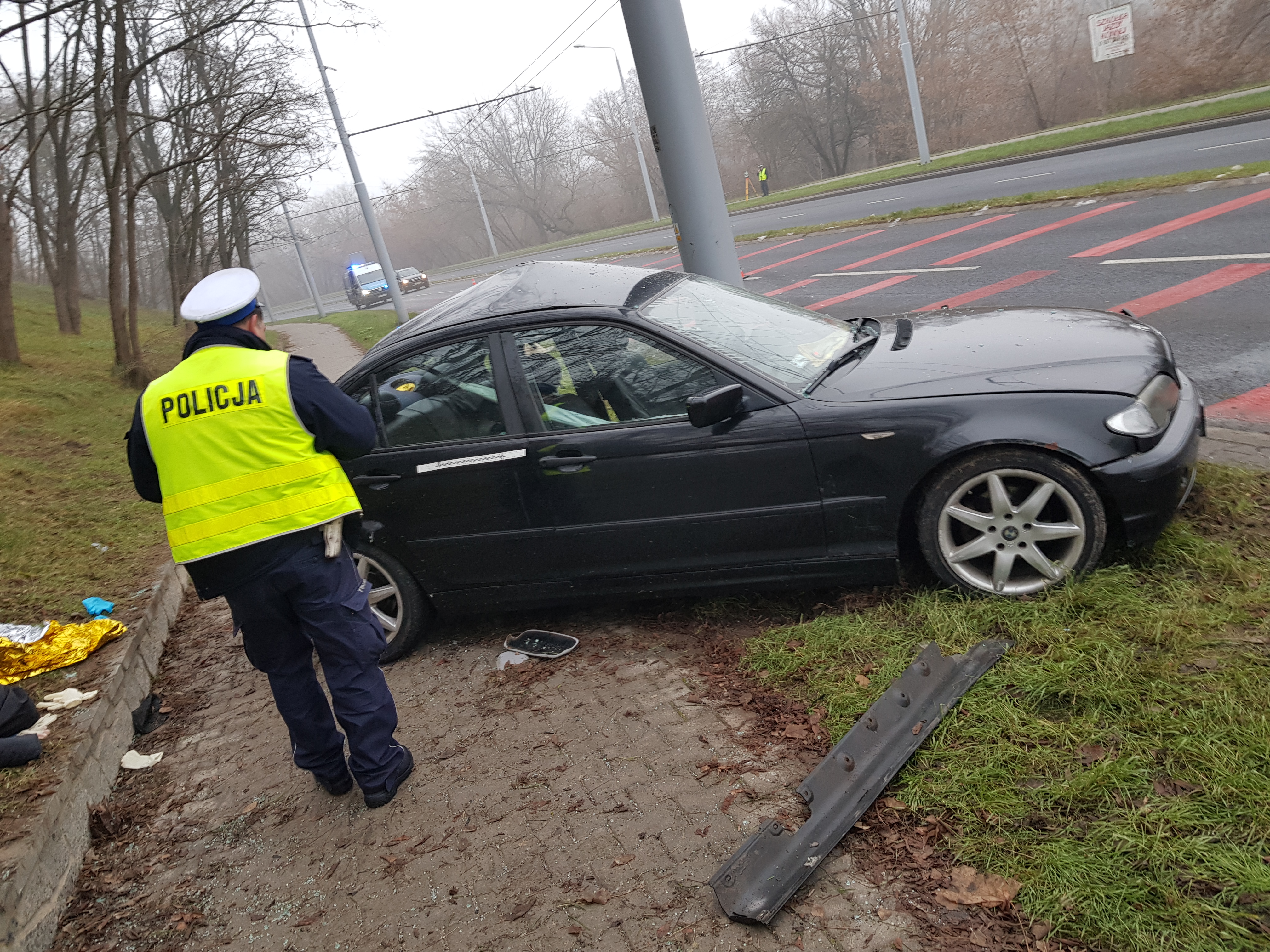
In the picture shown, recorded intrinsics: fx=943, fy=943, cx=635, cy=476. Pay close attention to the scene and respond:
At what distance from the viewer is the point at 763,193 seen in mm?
40188

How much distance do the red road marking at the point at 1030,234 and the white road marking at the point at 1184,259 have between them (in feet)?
7.64

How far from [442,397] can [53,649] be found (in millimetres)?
2592

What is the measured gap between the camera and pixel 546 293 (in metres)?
4.63

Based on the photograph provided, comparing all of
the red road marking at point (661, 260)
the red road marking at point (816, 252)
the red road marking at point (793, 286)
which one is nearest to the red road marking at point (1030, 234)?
the red road marking at point (793, 286)

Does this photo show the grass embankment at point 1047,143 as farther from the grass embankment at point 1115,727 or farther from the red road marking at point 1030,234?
the grass embankment at point 1115,727

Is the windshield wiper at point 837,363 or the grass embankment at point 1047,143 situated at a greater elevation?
the grass embankment at point 1047,143

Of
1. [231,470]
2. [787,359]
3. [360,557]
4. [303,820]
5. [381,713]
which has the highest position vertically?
[231,470]

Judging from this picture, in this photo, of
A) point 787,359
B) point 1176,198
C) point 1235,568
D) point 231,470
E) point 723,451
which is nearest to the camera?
point 231,470

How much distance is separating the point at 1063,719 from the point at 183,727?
404 centimetres

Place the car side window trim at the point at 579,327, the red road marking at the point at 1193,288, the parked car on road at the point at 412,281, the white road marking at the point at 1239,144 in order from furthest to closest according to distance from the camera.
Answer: the parked car on road at the point at 412,281 → the white road marking at the point at 1239,144 → the red road marking at the point at 1193,288 → the car side window trim at the point at 579,327

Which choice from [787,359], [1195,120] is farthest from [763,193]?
[787,359]

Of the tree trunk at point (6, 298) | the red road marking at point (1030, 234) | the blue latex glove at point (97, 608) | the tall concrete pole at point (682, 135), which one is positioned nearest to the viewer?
the blue latex glove at point (97, 608)

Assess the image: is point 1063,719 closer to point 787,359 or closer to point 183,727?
point 787,359

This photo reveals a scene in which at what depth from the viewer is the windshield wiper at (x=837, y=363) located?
4.04 metres
